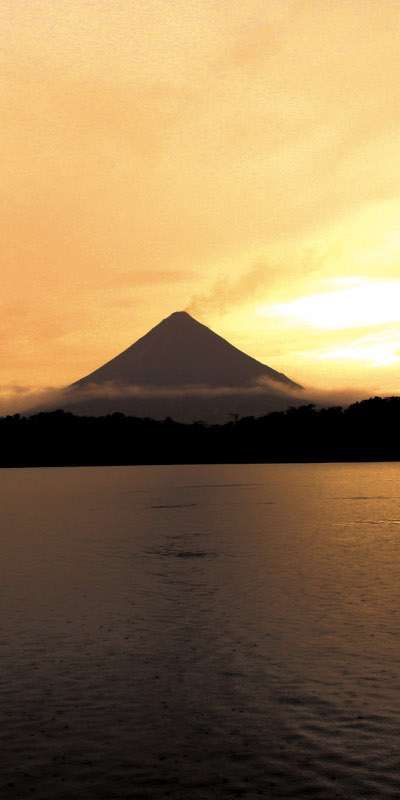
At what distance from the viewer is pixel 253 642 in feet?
121

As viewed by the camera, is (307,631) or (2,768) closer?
(2,768)

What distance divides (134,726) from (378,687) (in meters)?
8.71

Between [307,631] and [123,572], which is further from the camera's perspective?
[123,572]

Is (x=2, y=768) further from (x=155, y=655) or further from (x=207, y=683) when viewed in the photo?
(x=155, y=655)

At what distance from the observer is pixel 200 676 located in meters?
31.1

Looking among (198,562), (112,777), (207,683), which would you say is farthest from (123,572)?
(112,777)

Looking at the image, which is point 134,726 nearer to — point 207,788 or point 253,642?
point 207,788

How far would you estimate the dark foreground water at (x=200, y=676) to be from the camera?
2134 centimetres

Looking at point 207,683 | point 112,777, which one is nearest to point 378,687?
point 207,683

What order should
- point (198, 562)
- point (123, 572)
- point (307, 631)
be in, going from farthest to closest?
1. point (198, 562)
2. point (123, 572)
3. point (307, 631)

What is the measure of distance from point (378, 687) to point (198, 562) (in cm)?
4070

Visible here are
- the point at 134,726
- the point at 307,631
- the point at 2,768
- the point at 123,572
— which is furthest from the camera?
the point at 123,572

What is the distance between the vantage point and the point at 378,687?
29016 millimetres

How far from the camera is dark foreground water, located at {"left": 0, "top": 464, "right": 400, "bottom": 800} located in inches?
840
